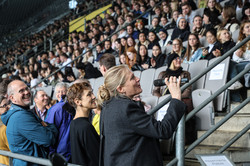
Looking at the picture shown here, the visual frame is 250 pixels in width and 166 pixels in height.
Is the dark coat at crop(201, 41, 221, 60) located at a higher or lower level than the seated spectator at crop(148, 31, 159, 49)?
lower

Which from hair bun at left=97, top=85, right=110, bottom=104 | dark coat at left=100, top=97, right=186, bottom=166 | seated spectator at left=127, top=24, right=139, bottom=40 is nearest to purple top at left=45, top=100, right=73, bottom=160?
hair bun at left=97, top=85, right=110, bottom=104

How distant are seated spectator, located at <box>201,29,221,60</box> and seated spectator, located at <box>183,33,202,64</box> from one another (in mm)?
112

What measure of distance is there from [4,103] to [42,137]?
1.12 meters

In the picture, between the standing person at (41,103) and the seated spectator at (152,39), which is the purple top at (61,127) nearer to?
the standing person at (41,103)

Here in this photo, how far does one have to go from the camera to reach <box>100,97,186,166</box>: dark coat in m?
1.38

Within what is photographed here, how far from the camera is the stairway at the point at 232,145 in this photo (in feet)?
7.47

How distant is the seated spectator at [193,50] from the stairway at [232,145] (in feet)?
5.37

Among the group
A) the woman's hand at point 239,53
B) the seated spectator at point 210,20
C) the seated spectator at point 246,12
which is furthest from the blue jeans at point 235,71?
the seated spectator at point 210,20

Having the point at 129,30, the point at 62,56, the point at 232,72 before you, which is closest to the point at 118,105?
the point at 232,72

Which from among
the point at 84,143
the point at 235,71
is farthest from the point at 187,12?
the point at 84,143

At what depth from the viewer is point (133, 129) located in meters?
1.40

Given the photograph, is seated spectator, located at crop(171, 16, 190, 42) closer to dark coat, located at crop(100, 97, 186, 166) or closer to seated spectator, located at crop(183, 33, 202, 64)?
seated spectator, located at crop(183, 33, 202, 64)

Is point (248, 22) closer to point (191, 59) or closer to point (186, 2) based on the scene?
point (191, 59)

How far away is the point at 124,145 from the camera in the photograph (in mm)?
1426
